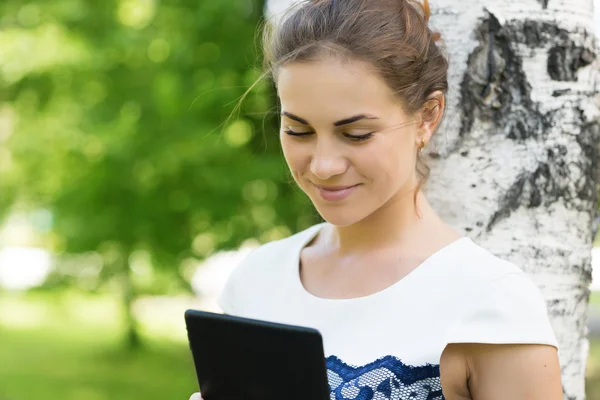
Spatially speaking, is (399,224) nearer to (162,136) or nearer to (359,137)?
(359,137)

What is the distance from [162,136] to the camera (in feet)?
14.7

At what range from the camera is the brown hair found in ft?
4.76

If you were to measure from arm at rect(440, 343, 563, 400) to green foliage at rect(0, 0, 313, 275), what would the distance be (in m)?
2.88

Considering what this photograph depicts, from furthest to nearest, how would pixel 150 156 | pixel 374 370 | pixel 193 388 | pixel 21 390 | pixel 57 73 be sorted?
1. pixel 21 390
2. pixel 193 388
3. pixel 57 73
4. pixel 150 156
5. pixel 374 370

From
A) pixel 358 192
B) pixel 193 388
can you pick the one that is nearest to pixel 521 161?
pixel 358 192

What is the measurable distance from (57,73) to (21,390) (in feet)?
13.5

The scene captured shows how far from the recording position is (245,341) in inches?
53.1

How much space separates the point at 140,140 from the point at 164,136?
125 millimetres

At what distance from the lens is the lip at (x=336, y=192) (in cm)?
148

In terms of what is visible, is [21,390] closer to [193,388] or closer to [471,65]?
[193,388]

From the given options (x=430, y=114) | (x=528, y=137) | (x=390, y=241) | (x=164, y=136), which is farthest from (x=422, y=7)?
(x=164, y=136)

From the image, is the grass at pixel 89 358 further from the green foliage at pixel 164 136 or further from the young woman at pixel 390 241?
the young woman at pixel 390 241

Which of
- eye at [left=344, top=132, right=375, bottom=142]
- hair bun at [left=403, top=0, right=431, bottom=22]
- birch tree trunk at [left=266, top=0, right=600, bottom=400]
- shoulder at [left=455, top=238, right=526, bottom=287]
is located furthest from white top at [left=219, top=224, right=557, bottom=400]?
hair bun at [left=403, top=0, right=431, bottom=22]

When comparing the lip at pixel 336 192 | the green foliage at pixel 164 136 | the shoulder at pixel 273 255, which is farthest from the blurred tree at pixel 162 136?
the lip at pixel 336 192
